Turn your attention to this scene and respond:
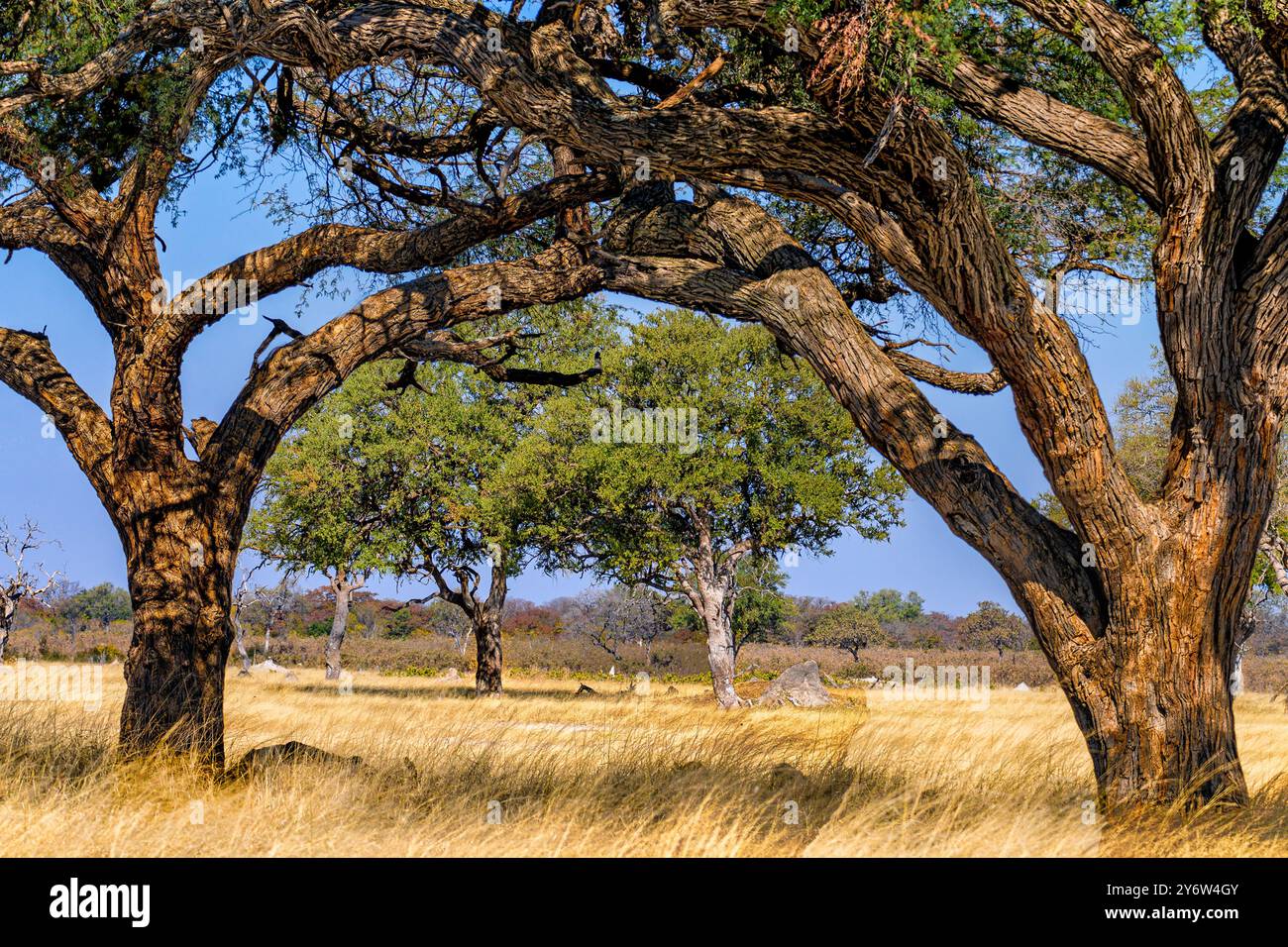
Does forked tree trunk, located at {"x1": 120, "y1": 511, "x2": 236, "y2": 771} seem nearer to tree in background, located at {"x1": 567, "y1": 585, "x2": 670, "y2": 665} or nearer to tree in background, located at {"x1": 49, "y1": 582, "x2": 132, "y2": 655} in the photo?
tree in background, located at {"x1": 567, "y1": 585, "x2": 670, "y2": 665}

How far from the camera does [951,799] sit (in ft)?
21.8

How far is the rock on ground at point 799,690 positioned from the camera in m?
29.2

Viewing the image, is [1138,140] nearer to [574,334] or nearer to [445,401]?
[574,334]

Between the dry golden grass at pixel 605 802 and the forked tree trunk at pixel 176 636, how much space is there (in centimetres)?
44

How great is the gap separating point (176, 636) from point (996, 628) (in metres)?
66.8

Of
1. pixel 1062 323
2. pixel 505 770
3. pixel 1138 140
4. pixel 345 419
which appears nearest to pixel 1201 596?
pixel 1062 323

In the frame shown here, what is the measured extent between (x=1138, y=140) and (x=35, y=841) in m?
8.32

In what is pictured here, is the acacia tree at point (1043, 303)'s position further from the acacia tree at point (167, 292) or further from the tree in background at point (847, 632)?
the tree in background at point (847, 632)

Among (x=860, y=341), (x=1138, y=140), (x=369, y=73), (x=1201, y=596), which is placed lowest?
(x=1201, y=596)

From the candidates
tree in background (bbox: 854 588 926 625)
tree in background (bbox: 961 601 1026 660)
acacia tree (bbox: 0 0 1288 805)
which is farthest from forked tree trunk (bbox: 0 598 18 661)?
tree in background (bbox: 854 588 926 625)

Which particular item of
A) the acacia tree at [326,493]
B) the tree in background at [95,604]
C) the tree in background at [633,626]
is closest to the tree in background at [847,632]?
the tree in background at [633,626]

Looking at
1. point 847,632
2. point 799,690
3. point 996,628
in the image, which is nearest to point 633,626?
point 847,632

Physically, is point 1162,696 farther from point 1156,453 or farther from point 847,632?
point 847,632

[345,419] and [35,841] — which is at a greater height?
[345,419]
